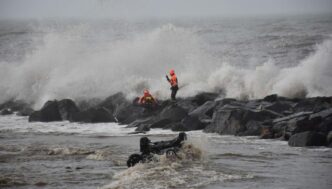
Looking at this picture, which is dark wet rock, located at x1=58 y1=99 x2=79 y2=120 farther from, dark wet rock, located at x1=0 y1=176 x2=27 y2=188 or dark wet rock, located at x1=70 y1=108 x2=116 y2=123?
dark wet rock, located at x1=0 y1=176 x2=27 y2=188

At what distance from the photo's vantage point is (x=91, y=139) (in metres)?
20.0

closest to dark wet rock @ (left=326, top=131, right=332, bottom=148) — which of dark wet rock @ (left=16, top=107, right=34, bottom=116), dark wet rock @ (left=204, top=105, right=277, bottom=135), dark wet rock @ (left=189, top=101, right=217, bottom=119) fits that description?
dark wet rock @ (left=204, top=105, right=277, bottom=135)

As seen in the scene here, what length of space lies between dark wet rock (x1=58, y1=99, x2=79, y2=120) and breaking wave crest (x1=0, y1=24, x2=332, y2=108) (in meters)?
2.95

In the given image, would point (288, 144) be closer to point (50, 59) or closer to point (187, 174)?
point (187, 174)

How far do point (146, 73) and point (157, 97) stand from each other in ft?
12.4

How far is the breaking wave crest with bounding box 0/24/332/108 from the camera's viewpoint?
87.8ft

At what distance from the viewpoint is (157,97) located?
92.6 ft

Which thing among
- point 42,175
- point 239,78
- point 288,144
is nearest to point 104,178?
point 42,175

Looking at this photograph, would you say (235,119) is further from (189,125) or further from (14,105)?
(14,105)

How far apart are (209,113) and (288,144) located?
17.5ft

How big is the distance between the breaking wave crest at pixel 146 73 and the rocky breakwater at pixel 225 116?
2.30 m

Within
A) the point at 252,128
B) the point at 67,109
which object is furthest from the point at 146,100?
the point at 252,128

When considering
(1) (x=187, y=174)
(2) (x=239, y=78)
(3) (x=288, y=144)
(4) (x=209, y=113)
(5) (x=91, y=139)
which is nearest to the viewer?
(1) (x=187, y=174)

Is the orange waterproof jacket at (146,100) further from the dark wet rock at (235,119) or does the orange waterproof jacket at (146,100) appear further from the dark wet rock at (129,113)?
the dark wet rock at (235,119)
